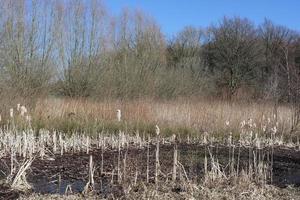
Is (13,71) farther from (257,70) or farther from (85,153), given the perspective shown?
(257,70)

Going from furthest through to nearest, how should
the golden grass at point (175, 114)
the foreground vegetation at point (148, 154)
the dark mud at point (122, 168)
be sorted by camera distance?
the golden grass at point (175, 114) < the dark mud at point (122, 168) < the foreground vegetation at point (148, 154)

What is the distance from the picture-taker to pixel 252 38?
42.8 meters

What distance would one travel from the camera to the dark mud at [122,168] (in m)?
6.10

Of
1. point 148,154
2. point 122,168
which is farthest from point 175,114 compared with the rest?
point 122,168

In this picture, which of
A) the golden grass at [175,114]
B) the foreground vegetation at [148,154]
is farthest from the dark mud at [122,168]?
the golden grass at [175,114]

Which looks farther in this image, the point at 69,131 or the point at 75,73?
the point at 75,73

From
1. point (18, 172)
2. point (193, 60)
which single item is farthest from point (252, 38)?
point (18, 172)

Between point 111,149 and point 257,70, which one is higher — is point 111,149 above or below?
below

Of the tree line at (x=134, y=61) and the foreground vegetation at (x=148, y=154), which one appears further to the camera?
the tree line at (x=134, y=61)

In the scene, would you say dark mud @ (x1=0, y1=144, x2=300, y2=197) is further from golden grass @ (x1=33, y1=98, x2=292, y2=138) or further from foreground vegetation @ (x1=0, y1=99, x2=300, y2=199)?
golden grass @ (x1=33, y1=98, x2=292, y2=138)

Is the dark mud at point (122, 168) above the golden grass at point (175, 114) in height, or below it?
below

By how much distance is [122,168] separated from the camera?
21.6ft

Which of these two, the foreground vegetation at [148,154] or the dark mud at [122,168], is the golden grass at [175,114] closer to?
the foreground vegetation at [148,154]

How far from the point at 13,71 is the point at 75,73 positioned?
6848 millimetres
